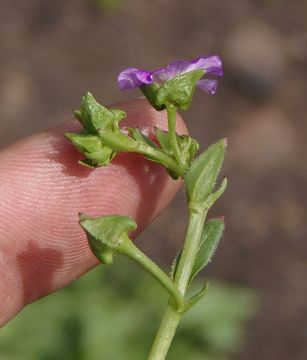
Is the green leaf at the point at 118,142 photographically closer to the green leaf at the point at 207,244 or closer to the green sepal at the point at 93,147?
the green sepal at the point at 93,147

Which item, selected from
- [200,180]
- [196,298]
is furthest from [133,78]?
[196,298]

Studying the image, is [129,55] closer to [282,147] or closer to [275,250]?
[282,147]

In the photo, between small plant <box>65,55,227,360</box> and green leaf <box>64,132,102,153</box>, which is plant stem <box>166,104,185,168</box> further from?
green leaf <box>64,132,102,153</box>

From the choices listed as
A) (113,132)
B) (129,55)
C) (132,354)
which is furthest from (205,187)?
(129,55)

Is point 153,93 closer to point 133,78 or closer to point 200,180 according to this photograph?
point 133,78

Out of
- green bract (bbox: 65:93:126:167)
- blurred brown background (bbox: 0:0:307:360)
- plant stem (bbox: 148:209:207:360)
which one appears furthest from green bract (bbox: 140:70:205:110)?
blurred brown background (bbox: 0:0:307:360)

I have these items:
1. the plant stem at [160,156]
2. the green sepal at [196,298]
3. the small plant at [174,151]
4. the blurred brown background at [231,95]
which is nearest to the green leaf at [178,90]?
the small plant at [174,151]
